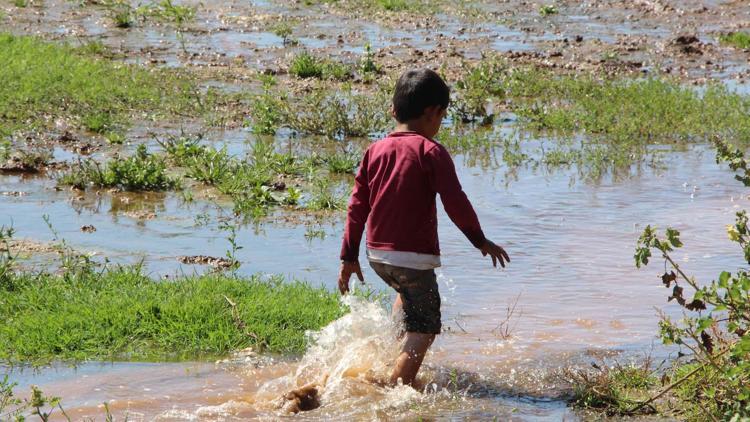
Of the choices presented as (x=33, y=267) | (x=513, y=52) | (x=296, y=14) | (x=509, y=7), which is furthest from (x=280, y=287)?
(x=509, y=7)

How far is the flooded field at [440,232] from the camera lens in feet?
17.3

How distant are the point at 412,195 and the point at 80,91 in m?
7.06

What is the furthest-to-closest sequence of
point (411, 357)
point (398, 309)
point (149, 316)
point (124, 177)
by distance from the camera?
1. point (124, 177)
2. point (149, 316)
3. point (398, 309)
4. point (411, 357)

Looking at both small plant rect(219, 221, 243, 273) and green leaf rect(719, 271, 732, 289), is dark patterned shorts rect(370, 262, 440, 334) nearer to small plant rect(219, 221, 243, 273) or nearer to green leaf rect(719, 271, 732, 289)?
Answer: green leaf rect(719, 271, 732, 289)

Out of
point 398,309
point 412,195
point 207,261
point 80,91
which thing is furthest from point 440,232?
point 80,91

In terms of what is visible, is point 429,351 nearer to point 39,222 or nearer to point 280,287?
point 280,287

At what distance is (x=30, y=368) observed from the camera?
5.37 metres

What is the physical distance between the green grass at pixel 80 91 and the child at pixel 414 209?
581 centimetres

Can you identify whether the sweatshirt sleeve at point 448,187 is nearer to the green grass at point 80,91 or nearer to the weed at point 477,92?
the green grass at point 80,91

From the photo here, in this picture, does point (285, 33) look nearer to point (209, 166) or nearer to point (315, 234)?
point (209, 166)

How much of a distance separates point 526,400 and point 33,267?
314cm

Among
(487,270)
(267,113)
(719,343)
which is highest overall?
(267,113)

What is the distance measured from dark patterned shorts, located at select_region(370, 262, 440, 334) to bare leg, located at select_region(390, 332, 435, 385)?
0.13 feet

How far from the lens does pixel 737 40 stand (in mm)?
15492
